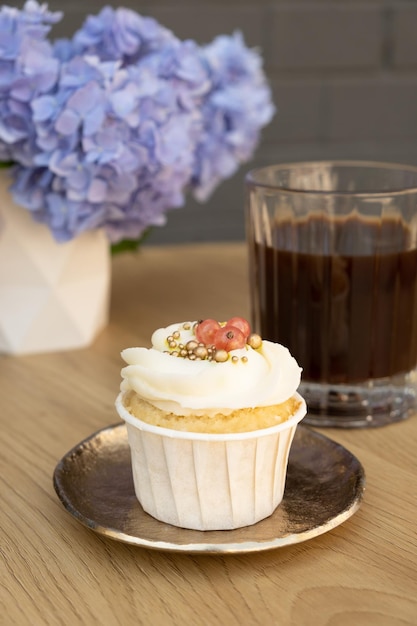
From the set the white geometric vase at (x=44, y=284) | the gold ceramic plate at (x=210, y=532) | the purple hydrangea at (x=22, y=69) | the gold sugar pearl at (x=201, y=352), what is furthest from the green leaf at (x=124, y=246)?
the gold sugar pearl at (x=201, y=352)

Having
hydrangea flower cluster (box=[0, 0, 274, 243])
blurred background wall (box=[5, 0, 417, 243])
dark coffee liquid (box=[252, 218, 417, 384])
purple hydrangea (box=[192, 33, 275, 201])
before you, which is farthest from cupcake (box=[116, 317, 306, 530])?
blurred background wall (box=[5, 0, 417, 243])

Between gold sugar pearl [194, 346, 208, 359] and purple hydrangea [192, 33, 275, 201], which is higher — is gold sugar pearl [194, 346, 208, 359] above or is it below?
below

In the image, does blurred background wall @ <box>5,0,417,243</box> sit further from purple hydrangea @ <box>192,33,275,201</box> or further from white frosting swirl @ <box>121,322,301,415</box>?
white frosting swirl @ <box>121,322,301,415</box>

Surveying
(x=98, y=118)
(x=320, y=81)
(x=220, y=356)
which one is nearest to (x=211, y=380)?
(x=220, y=356)

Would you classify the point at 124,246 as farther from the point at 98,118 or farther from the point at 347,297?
the point at 347,297

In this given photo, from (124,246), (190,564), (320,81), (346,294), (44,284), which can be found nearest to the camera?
(190,564)

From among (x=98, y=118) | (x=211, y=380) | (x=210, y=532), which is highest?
(x=98, y=118)
